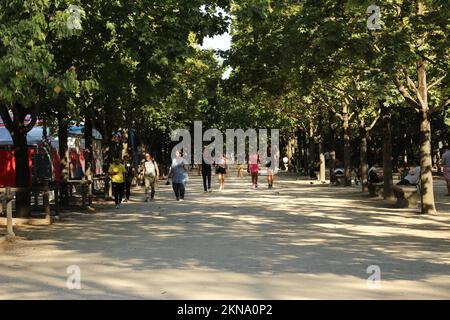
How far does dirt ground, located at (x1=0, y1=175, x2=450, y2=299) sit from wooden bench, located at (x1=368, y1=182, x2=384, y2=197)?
4.87 meters

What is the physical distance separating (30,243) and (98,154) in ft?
71.7

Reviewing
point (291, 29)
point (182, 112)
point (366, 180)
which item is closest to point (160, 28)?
point (291, 29)

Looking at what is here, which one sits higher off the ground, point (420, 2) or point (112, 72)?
point (420, 2)

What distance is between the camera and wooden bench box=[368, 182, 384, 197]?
24.8 metres

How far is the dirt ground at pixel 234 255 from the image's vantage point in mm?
8164

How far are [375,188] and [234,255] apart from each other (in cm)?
1472

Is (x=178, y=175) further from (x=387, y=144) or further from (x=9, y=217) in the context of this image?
(x=9, y=217)

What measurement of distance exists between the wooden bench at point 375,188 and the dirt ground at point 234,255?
487 cm

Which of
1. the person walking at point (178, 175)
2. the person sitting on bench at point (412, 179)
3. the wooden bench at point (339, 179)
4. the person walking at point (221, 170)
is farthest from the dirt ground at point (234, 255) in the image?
the wooden bench at point (339, 179)

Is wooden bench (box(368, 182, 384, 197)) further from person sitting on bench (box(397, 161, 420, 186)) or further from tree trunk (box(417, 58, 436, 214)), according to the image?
tree trunk (box(417, 58, 436, 214))

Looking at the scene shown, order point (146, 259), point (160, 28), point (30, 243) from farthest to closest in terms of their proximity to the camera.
Result: point (160, 28) < point (30, 243) < point (146, 259)

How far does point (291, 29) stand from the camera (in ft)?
58.0

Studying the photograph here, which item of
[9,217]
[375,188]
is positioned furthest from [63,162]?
[375,188]

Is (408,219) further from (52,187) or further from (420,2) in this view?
(52,187)
